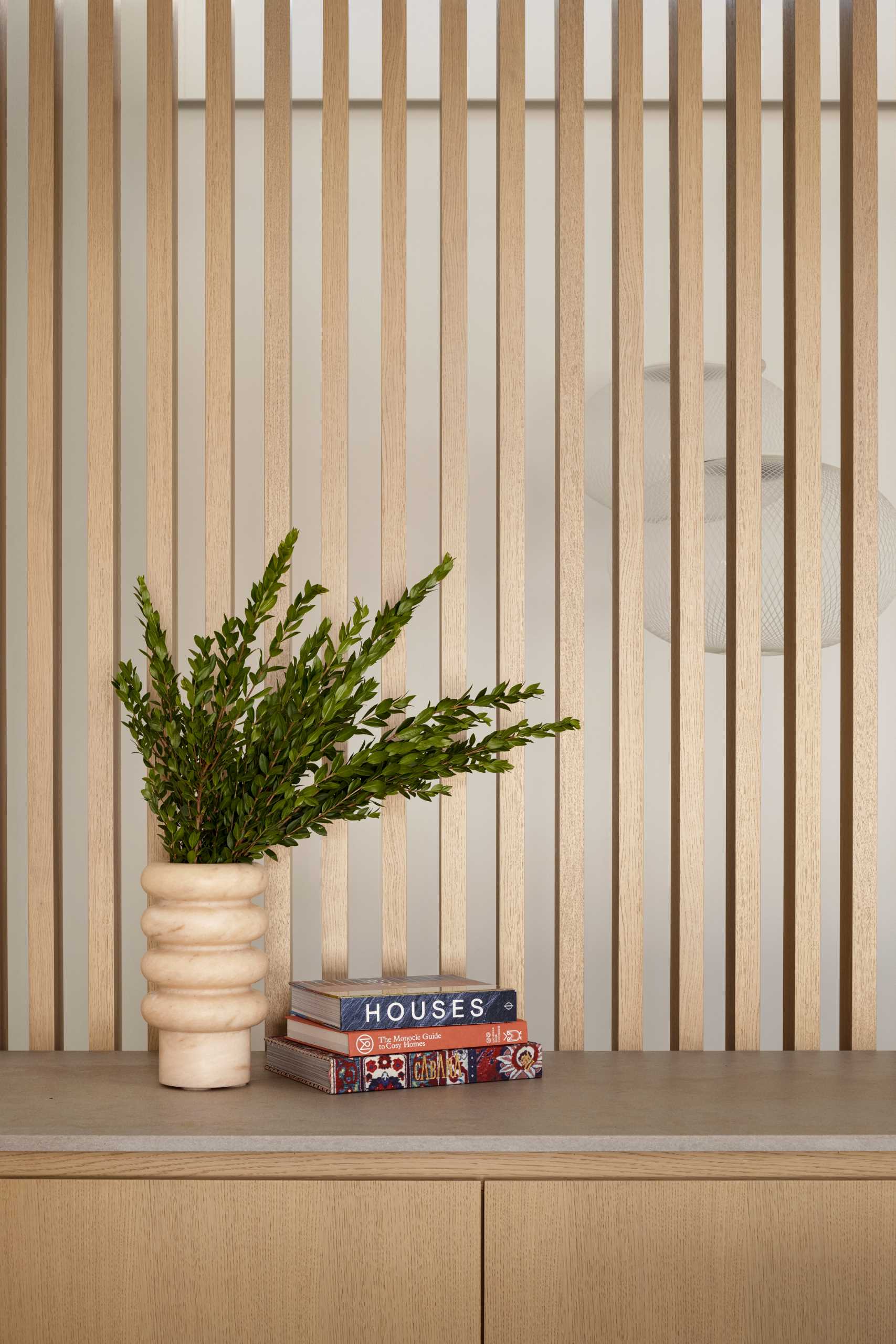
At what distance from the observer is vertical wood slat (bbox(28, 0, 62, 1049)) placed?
1.48 m

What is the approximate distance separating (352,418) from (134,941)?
4.63 ft

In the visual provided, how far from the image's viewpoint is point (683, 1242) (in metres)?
1.07

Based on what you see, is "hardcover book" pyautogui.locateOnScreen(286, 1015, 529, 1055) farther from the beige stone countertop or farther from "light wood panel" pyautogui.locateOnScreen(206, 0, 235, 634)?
"light wood panel" pyautogui.locateOnScreen(206, 0, 235, 634)

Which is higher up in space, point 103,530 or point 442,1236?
point 103,530

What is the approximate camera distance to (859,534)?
1546mm

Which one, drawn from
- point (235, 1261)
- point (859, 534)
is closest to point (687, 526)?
point (859, 534)

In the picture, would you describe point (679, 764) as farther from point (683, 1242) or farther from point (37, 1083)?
point (37, 1083)

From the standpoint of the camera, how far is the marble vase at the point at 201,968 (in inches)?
48.3

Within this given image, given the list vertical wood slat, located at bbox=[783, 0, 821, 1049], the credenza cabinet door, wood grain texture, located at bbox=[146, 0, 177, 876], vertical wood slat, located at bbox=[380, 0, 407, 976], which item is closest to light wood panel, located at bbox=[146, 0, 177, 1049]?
wood grain texture, located at bbox=[146, 0, 177, 876]

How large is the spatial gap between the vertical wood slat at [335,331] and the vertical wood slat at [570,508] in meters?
0.27

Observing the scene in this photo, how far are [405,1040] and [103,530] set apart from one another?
28.3 inches

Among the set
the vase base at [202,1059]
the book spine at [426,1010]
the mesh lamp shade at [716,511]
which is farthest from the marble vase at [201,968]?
the mesh lamp shade at [716,511]

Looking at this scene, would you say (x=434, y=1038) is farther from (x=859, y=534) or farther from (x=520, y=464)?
(x=859, y=534)

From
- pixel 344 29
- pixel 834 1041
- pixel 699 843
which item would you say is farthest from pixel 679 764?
pixel 834 1041
